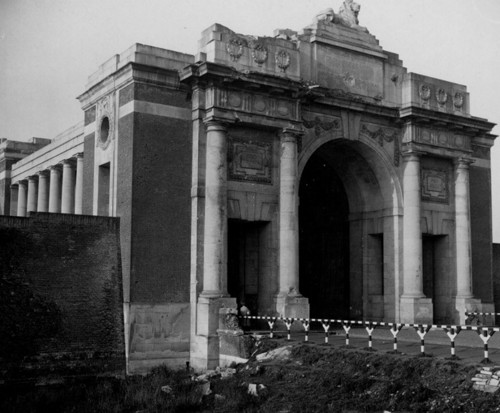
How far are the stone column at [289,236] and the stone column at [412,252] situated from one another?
5.52 metres

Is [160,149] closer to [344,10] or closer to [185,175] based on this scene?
[185,175]

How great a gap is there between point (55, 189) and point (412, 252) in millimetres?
20928

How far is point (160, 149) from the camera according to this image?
25.6 metres

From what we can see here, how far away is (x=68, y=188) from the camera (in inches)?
1483

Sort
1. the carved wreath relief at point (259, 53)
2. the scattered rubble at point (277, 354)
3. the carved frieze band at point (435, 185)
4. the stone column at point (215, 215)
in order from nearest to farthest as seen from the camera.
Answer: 1. the scattered rubble at point (277, 354)
2. the stone column at point (215, 215)
3. the carved wreath relief at point (259, 53)
4. the carved frieze band at point (435, 185)

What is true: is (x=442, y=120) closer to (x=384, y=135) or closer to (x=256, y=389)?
(x=384, y=135)

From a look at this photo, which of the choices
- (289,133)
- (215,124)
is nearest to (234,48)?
(215,124)

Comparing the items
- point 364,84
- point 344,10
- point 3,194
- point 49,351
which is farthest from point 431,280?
point 3,194

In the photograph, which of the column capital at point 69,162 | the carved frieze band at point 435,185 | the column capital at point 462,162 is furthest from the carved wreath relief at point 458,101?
the column capital at point 69,162

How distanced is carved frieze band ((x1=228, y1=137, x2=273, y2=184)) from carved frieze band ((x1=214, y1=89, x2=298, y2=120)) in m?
1.23

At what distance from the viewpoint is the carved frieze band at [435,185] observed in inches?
1241

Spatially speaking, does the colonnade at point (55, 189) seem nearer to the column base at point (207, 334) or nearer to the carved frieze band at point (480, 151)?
the column base at point (207, 334)

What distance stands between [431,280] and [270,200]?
9.96 metres

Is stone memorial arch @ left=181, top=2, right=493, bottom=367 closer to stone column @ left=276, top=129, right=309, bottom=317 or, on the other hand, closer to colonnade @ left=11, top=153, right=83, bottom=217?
stone column @ left=276, top=129, right=309, bottom=317
